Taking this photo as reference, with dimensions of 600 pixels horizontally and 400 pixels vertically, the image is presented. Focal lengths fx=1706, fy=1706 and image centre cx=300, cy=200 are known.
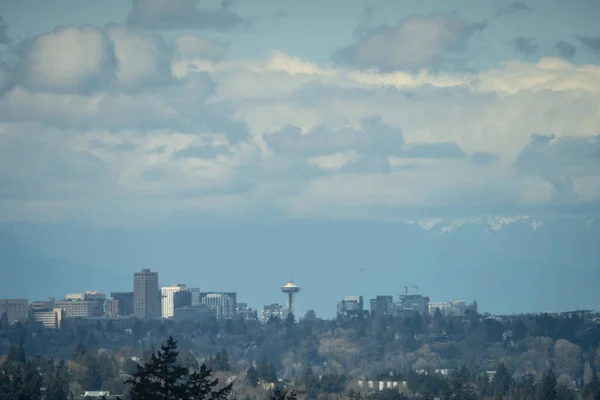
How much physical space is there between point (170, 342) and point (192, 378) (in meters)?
4.52

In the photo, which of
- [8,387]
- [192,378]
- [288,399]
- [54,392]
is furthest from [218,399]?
[54,392]

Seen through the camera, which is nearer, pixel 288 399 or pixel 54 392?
pixel 288 399

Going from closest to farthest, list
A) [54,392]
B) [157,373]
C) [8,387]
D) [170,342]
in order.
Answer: [157,373] < [170,342] < [8,387] < [54,392]

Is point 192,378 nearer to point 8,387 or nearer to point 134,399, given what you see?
point 134,399

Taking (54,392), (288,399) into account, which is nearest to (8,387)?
(54,392)

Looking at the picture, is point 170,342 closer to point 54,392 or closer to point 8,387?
point 8,387

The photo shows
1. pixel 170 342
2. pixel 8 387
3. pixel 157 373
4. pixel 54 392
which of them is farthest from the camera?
pixel 54 392

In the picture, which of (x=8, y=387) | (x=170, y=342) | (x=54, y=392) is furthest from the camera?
(x=54, y=392)

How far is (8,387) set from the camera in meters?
180

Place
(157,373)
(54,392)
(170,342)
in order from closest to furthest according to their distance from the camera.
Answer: (157,373)
(170,342)
(54,392)

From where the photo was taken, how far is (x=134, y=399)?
76875 mm

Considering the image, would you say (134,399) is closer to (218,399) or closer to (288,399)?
(218,399)

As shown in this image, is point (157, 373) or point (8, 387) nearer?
point (157, 373)

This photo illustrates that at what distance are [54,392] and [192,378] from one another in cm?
12045
